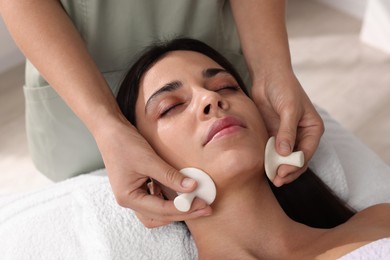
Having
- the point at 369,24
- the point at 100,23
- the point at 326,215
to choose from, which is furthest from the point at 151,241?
the point at 369,24

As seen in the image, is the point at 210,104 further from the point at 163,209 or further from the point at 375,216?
the point at 375,216

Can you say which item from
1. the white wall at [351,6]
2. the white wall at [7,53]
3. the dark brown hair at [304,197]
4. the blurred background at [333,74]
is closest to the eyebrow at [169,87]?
the dark brown hair at [304,197]

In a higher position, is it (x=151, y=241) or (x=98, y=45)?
(x=98, y=45)

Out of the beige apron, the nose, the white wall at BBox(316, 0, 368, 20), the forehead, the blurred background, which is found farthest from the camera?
the white wall at BBox(316, 0, 368, 20)

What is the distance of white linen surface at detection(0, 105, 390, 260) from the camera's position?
1488 mm

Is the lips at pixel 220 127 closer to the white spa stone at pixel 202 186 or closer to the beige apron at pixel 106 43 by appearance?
the white spa stone at pixel 202 186

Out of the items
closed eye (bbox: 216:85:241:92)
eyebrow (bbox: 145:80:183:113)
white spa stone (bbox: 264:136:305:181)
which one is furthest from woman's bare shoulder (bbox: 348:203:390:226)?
eyebrow (bbox: 145:80:183:113)

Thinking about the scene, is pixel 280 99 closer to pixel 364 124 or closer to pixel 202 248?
pixel 202 248

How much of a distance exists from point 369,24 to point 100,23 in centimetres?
177

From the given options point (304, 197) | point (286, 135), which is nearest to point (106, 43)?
point (286, 135)

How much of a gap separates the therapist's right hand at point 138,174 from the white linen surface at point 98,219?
0.67 feet

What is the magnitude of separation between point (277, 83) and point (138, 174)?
0.48 metres

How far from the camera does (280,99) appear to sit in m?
1.50

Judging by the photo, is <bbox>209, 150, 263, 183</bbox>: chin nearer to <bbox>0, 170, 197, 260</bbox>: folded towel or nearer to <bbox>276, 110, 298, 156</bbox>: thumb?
<bbox>276, 110, 298, 156</bbox>: thumb
